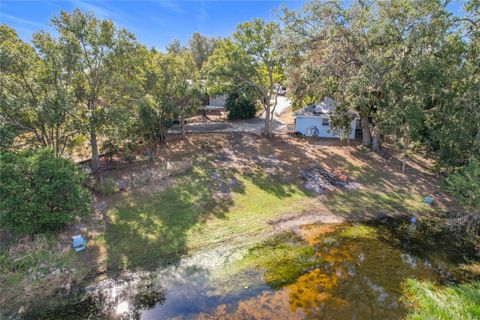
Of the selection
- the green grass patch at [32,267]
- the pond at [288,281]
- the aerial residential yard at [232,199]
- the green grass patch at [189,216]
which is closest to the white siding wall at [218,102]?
the aerial residential yard at [232,199]

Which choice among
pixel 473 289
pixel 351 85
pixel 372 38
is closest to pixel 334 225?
pixel 473 289

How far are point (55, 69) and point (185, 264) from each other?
10560mm

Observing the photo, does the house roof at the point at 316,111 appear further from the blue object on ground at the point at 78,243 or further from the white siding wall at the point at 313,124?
the blue object on ground at the point at 78,243

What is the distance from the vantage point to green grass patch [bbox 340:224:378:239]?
10820 millimetres

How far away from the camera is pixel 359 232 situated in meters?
11.1

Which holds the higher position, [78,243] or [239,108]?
[239,108]

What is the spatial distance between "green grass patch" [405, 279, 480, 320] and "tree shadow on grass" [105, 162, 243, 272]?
23.8ft

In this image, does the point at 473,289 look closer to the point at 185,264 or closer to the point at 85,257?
the point at 185,264

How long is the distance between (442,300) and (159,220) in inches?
388

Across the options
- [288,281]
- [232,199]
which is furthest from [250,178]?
[288,281]

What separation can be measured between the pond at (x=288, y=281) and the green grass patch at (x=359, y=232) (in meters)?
0.04

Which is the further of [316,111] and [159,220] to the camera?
[316,111]

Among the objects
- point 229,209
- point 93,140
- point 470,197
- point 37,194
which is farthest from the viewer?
point 93,140

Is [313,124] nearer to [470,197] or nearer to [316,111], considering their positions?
[316,111]
